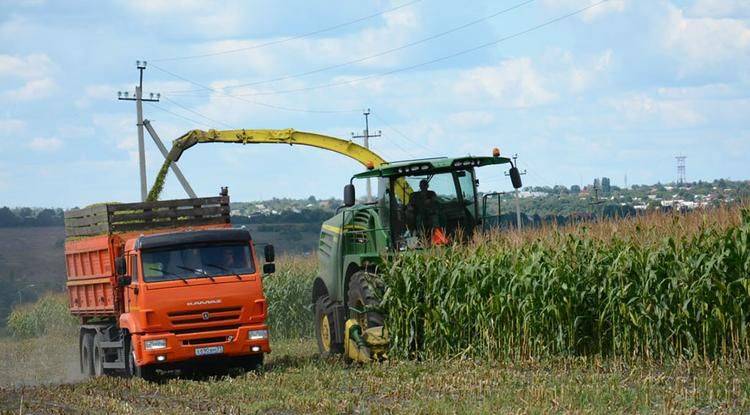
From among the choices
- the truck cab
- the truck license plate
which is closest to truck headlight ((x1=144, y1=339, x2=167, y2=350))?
the truck cab

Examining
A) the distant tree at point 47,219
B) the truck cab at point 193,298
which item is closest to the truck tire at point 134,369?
the truck cab at point 193,298

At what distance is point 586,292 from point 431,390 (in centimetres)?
330

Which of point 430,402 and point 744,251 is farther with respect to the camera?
point 744,251

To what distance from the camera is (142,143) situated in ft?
171

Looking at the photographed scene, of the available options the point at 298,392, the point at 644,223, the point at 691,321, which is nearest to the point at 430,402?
the point at 298,392

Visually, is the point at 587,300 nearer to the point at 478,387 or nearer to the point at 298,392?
the point at 478,387

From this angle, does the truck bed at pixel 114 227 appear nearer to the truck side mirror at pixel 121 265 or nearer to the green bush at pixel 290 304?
the truck side mirror at pixel 121 265

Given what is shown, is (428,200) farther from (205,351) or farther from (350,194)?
(205,351)

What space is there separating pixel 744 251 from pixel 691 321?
1.18 m

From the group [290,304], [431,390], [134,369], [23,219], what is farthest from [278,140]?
[23,219]

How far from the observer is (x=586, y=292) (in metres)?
16.6

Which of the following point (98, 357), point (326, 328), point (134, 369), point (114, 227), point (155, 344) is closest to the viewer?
point (155, 344)

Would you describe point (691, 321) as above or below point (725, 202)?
below

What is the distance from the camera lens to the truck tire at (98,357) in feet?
74.2
